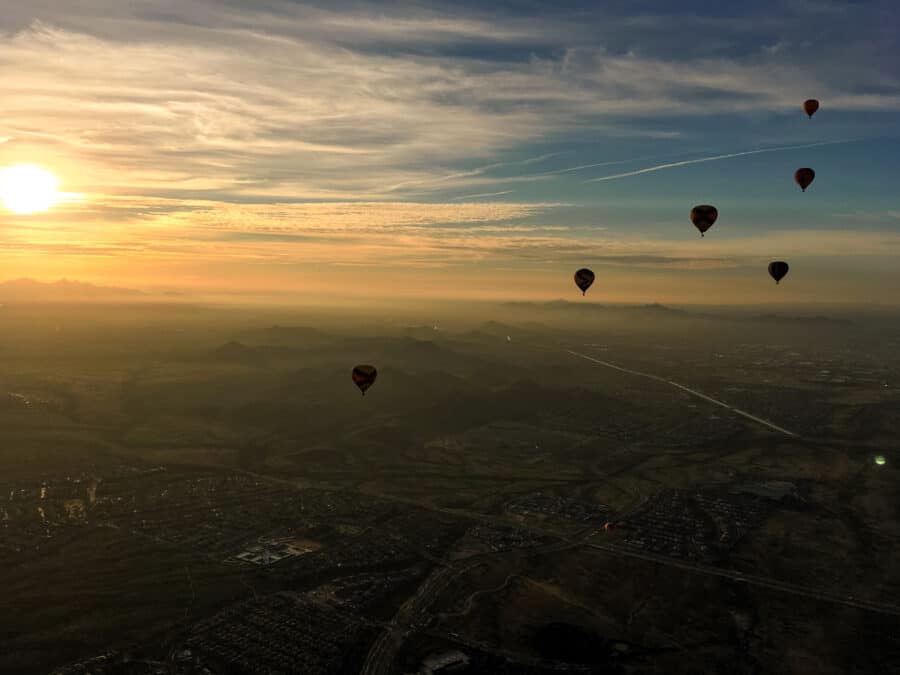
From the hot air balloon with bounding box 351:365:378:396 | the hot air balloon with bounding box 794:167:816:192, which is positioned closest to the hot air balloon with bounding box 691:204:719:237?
the hot air balloon with bounding box 794:167:816:192

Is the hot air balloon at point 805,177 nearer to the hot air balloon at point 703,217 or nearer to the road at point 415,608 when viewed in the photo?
the hot air balloon at point 703,217

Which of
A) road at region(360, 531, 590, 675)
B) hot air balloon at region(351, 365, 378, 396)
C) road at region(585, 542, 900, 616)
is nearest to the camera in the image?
road at region(360, 531, 590, 675)

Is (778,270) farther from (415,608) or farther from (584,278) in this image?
(415,608)

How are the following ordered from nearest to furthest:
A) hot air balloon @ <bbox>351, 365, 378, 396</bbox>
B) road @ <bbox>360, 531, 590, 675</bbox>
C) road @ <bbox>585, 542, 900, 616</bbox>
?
road @ <bbox>360, 531, 590, 675</bbox>
road @ <bbox>585, 542, 900, 616</bbox>
hot air balloon @ <bbox>351, 365, 378, 396</bbox>

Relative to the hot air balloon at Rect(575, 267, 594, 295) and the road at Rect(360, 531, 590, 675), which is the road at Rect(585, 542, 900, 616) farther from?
the hot air balloon at Rect(575, 267, 594, 295)

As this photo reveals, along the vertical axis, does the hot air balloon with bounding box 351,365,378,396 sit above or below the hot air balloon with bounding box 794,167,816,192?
below

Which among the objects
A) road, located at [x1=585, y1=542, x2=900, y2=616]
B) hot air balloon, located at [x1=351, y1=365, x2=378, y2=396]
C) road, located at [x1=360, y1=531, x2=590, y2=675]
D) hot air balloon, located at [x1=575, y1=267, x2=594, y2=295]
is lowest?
road, located at [x1=360, y1=531, x2=590, y2=675]

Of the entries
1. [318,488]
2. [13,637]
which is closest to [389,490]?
[318,488]
